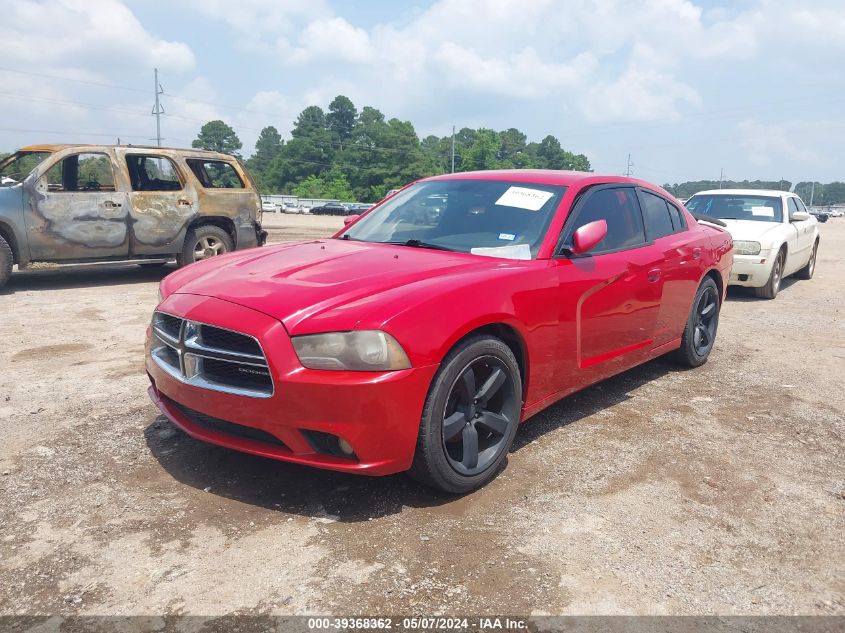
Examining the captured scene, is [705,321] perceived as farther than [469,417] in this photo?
Yes

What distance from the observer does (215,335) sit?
3.04 metres

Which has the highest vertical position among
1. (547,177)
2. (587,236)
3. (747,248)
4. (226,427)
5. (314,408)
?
(547,177)

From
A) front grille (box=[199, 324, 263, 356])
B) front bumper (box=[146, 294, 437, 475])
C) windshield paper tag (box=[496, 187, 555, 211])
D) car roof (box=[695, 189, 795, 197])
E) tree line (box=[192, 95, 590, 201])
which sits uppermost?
tree line (box=[192, 95, 590, 201])

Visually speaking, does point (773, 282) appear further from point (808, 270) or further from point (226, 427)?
point (226, 427)

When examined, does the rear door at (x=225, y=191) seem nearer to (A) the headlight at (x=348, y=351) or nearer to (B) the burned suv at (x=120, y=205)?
(B) the burned suv at (x=120, y=205)

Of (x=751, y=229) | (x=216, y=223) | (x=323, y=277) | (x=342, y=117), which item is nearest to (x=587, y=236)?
(x=323, y=277)

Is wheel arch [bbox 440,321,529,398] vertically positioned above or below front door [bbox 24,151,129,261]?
below

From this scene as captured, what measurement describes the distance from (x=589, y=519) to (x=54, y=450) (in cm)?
280

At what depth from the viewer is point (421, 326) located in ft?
9.59

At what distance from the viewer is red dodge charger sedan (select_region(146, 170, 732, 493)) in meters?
2.83

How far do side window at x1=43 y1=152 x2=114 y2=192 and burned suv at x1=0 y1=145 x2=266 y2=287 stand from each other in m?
0.01

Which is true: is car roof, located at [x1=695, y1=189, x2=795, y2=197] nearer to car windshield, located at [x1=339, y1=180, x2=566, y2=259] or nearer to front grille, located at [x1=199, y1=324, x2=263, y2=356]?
car windshield, located at [x1=339, y1=180, x2=566, y2=259]

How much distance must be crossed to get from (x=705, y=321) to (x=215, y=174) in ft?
24.1

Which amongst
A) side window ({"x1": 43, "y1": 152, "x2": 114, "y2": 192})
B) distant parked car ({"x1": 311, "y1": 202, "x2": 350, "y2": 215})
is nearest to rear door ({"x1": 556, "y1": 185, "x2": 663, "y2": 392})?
side window ({"x1": 43, "y1": 152, "x2": 114, "y2": 192})
